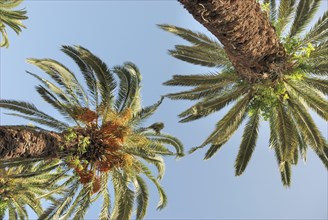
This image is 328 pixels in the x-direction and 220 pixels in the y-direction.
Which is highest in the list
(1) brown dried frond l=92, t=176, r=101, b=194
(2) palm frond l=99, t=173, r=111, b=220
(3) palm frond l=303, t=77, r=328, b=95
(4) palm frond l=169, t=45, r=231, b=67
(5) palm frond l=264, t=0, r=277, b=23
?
(5) palm frond l=264, t=0, r=277, b=23

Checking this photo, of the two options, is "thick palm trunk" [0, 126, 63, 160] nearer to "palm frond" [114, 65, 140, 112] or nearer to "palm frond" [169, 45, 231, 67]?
"palm frond" [114, 65, 140, 112]

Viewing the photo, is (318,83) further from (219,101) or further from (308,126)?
(219,101)

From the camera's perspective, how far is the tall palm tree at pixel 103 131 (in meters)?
12.4

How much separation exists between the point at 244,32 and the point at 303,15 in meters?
5.58

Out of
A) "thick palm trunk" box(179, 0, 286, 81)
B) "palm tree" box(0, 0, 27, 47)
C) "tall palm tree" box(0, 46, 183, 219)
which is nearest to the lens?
"thick palm trunk" box(179, 0, 286, 81)

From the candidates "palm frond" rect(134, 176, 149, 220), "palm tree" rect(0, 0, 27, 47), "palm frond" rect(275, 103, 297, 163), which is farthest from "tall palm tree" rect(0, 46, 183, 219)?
"palm tree" rect(0, 0, 27, 47)

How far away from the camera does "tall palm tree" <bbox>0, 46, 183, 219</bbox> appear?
12.4 m

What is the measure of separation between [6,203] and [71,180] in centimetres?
475

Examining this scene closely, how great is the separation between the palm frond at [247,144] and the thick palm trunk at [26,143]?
6291 mm

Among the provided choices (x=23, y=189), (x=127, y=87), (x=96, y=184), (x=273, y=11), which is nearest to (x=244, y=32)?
(x=127, y=87)

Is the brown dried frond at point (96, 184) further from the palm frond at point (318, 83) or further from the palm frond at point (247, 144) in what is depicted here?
the palm frond at point (318, 83)

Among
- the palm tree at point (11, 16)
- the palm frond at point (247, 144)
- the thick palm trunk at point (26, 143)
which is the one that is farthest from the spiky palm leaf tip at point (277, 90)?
the palm tree at point (11, 16)

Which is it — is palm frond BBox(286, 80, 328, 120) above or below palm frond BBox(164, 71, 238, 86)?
below

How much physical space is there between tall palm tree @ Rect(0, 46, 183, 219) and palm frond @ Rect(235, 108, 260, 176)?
91.8 inches
